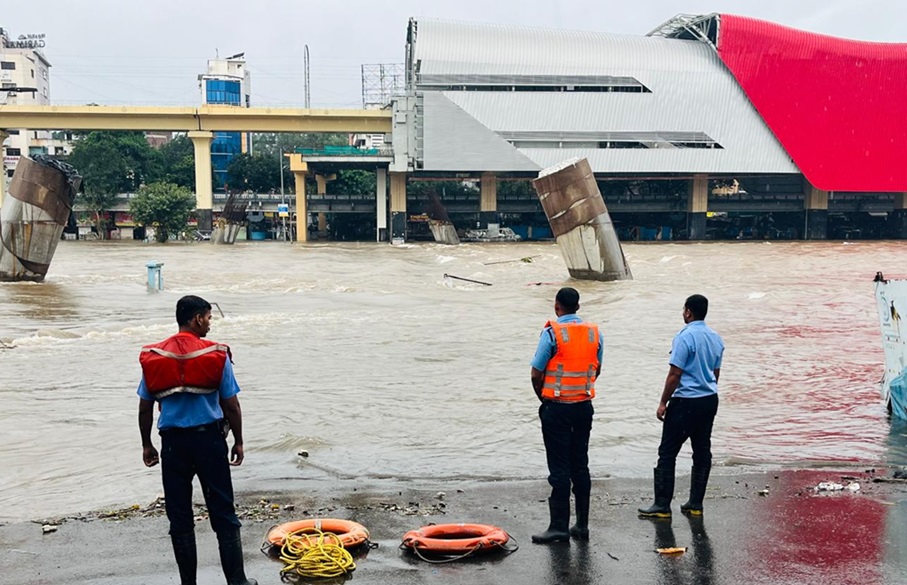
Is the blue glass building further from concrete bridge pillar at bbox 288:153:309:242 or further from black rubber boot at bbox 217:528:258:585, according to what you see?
black rubber boot at bbox 217:528:258:585

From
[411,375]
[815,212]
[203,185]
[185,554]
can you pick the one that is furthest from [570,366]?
[815,212]

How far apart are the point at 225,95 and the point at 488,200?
5328 cm

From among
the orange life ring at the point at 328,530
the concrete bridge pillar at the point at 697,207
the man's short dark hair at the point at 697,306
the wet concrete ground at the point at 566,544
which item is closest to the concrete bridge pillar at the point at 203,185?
the concrete bridge pillar at the point at 697,207

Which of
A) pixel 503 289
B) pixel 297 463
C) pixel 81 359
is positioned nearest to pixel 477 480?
pixel 297 463

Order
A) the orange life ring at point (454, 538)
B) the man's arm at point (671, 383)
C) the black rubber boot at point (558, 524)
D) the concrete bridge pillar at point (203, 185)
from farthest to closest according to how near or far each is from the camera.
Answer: the concrete bridge pillar at point (203, 185) < the man's arm at point (671, 383) < the black rubber boot at point (558, 524) < the orange life ring at point (454, 538)

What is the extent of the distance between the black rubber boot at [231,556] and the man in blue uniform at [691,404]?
8.97 ft

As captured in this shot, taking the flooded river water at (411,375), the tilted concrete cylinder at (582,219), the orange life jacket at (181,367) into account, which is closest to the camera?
the orange life jacket at (181,367)

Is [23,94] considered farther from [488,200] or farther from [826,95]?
[826,95]

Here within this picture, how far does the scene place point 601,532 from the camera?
596 cm

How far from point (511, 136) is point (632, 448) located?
171 feet

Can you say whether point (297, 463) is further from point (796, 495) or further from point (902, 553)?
point (902, 553)

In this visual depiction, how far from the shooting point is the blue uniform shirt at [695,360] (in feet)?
20.2

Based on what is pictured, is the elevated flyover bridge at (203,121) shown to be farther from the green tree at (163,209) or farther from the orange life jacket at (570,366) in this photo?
the orange life jacket at (570,366)

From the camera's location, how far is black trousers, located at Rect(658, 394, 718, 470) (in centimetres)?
621
